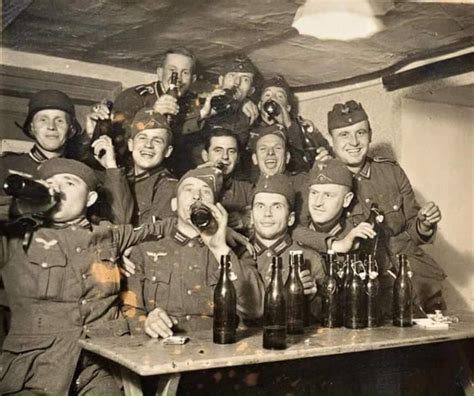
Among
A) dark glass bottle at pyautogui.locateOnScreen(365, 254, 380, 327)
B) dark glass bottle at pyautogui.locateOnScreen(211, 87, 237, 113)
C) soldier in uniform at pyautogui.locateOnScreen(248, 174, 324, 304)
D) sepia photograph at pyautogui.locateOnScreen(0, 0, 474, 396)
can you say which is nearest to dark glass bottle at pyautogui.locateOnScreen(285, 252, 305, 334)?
sepia photograph at pyautogui.locateOnScreen(0, 0, 474, 396)

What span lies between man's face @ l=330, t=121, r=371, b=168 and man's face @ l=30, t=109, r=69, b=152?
916 mm

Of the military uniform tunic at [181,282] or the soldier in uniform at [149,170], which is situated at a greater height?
the soldier in uniform at [149,170]

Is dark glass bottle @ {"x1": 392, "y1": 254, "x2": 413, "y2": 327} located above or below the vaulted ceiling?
below

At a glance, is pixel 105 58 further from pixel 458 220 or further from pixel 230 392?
pixel 458 220

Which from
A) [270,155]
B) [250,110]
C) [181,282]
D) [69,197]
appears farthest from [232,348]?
[250,110]

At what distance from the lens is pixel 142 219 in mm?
1811

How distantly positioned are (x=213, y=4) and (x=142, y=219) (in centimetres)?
63

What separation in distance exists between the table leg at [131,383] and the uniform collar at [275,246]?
0.57 m

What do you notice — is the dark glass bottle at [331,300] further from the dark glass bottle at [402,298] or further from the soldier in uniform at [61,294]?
the soldier in uniform at [61,294]

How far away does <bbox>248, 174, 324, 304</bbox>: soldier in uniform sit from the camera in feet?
6.11

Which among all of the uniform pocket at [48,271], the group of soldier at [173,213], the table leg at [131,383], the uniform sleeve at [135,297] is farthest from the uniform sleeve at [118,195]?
the table leg at [131,383]

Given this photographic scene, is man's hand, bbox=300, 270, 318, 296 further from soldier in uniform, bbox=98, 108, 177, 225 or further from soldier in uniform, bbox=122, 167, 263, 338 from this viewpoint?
soldier in uniform, bbox=98, 108, 177, 225

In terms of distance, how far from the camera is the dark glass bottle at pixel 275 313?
4.87ft

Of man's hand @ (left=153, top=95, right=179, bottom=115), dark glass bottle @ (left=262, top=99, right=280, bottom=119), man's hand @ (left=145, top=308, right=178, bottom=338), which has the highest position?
dark glass bottle @ (left=262, top=99, right=280, bottom=119)
